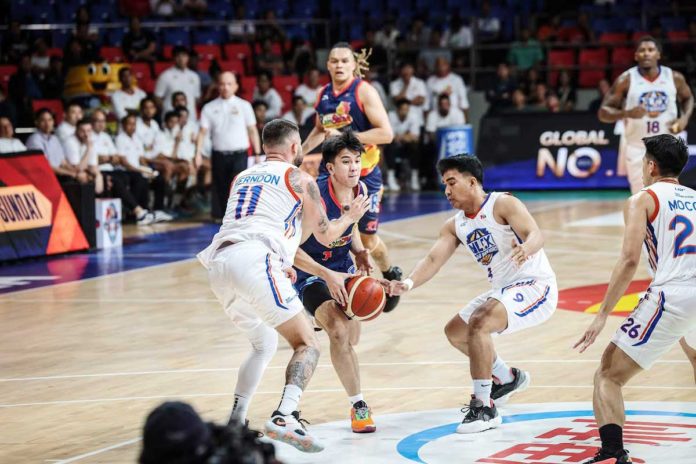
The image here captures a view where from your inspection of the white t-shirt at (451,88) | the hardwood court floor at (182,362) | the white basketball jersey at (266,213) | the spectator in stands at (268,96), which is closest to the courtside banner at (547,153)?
the white t-shirt at (451,88)

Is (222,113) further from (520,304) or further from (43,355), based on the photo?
(520,304)

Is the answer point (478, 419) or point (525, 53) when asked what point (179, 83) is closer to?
point (525, 53)

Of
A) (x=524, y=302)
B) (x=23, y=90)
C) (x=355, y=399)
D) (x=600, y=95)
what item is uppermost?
(x=23, y=90)

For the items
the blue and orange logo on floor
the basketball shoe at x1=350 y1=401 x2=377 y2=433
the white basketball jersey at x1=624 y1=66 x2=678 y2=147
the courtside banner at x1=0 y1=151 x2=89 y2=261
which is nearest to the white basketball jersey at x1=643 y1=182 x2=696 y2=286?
the basketball shoe at x1=350 y1=401 x2=377 y2=433

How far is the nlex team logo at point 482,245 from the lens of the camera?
279 inches

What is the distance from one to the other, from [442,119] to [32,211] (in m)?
9.91

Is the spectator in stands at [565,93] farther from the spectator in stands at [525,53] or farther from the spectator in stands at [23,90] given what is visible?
the spectator in stands at [23,90]

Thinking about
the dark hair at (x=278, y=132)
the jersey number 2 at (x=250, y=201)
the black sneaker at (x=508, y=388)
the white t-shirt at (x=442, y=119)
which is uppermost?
the dark hair at (x=278, y=132)

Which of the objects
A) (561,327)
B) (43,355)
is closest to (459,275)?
(561,327)

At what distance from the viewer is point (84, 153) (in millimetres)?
16422

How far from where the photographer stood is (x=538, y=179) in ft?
68.8

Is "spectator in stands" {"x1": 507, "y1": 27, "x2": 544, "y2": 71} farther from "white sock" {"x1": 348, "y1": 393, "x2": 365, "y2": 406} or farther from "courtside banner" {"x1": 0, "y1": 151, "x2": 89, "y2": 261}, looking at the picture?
"white sock" {"x1": 348, "y1": 393, "x2": 365, "y2": 406}

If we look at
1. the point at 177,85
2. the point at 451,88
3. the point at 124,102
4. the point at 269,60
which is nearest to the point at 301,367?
the point at 124,102

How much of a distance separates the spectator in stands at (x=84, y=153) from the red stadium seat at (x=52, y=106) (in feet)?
8.29
